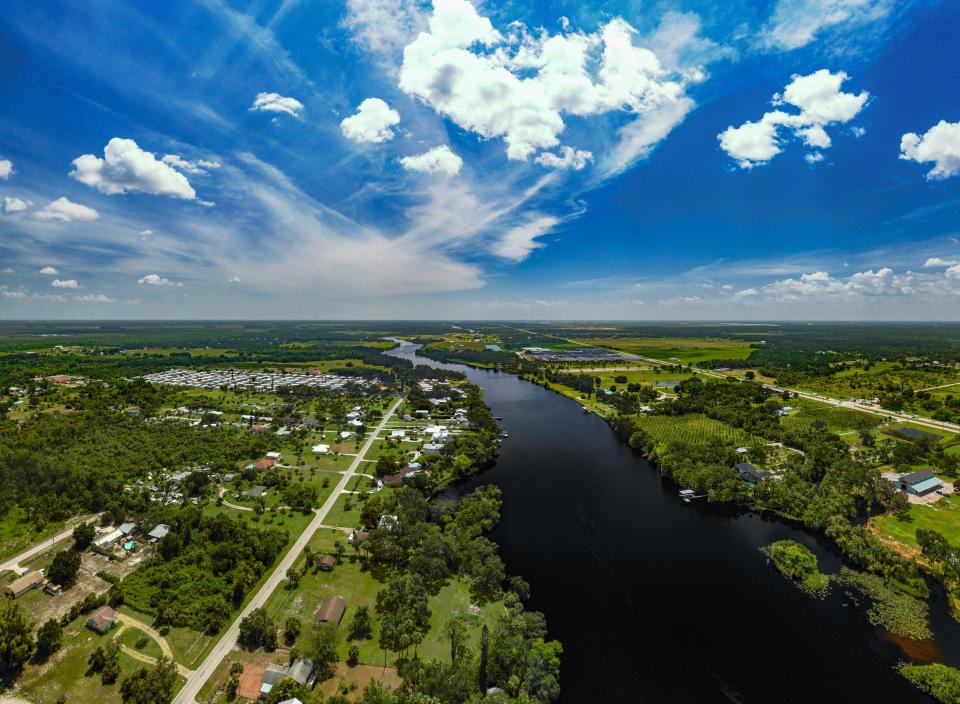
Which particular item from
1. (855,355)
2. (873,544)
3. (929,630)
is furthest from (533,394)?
(855,355)

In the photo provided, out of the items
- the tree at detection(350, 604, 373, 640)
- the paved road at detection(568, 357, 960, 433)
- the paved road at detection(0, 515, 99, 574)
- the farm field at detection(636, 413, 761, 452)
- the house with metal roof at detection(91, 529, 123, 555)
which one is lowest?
the tree at detection(350, 604, 373, 640)

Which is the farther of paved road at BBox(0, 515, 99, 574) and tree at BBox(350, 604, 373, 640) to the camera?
paved road at BBox(0, 515, 99, 574)

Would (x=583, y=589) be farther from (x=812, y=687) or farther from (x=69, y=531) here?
Answer: (x=69, y=531)

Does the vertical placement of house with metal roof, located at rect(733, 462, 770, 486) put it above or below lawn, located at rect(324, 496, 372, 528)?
above

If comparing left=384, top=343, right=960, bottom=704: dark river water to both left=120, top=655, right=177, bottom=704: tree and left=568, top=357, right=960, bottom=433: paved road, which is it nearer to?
left=120, top=655, right=177, bottom=704: tree

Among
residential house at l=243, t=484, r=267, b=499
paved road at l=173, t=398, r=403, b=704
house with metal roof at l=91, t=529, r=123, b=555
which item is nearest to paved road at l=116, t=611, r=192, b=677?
paved road at l=173, t=398, r=403, b=704

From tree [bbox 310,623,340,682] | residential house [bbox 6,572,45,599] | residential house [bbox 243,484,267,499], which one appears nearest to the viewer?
tree [bbox 310,623,340,682]

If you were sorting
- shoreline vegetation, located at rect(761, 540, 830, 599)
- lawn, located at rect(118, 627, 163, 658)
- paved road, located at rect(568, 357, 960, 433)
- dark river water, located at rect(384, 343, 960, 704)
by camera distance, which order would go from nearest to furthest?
dark river water, located at rect(384, 343, 960, 704) → lawn, located at rect(118, 627, 163, 658) → shoreline vegetation, located at rect(761, 540, 830, 599) → paved road, located at rect(568, 357, 960, 433)
